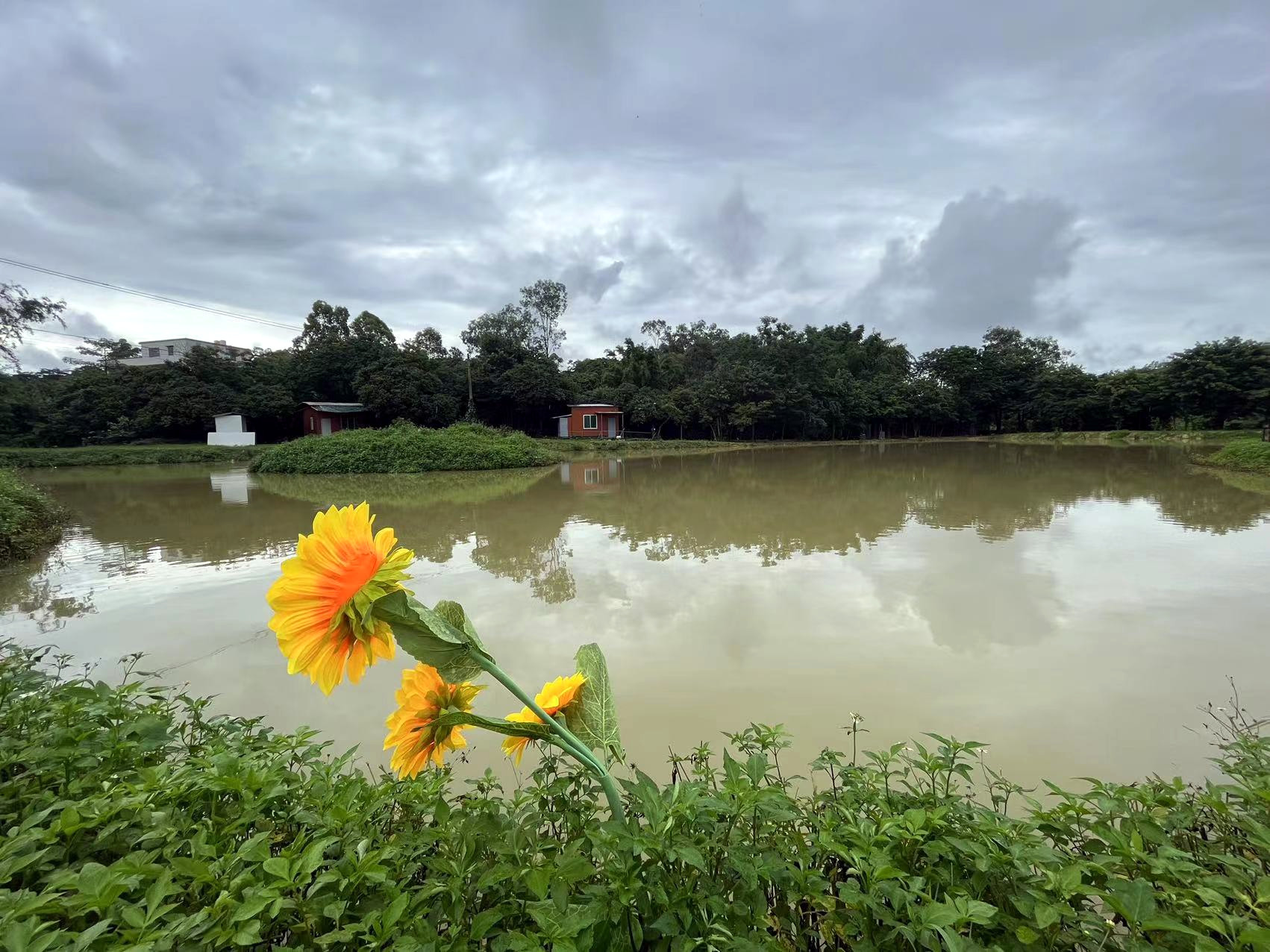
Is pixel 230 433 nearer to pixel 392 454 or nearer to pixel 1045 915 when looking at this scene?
pixel 392 454

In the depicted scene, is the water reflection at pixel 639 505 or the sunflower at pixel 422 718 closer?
the sunflower at pixel 422 718

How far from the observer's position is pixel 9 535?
6078 millimetres

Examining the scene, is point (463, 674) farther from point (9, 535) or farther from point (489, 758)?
point (9, 535)

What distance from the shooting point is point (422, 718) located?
784 mm

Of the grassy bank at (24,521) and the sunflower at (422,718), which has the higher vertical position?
the sunflower at (422,718)

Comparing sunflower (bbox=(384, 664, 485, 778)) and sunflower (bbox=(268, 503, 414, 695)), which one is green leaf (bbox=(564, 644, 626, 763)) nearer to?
sunflower (bbox=(384, 664, 485, 778))

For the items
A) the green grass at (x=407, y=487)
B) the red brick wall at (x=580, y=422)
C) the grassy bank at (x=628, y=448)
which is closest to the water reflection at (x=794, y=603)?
the green grass at (x=407, y=487)

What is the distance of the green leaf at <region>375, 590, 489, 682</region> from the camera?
0.63 metres

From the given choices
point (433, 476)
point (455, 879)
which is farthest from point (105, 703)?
point (433, 476)

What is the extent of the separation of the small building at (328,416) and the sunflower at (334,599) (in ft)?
81.9

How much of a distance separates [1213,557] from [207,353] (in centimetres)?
2946

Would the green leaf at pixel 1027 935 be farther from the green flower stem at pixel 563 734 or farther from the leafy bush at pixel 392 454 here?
the leafy bush at pixel 392 454

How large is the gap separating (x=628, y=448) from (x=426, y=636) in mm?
22928

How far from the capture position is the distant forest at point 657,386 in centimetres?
2231
